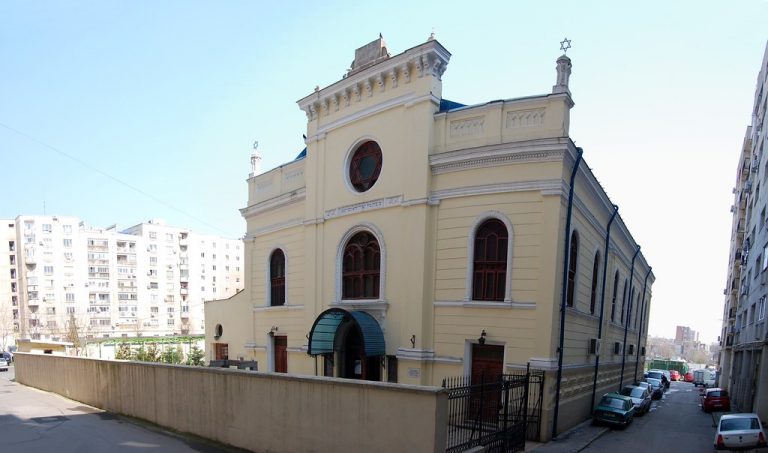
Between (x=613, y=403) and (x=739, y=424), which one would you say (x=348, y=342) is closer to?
(x=613, y=403)

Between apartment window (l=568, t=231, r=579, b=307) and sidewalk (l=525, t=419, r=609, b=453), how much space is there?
4248mm

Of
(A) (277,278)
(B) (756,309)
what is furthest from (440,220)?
(B) (756,309)

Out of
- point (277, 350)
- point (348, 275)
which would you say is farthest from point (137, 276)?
point (348, 275)

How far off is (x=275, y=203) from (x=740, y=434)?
1953 cm

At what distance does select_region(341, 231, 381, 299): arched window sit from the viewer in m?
17.2

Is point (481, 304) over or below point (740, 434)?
over

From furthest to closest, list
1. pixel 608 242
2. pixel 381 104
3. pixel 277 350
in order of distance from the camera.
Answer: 1. pixel 277 350
2. pixel 608 242
3. pixel 381 104

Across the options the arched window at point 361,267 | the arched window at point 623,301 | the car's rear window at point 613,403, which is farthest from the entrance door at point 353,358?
the arched window at point 623,301

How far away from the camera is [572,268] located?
15.7m

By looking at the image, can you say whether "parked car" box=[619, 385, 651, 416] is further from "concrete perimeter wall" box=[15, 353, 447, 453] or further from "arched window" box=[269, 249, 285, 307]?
"arched window" box=[269, 249, 285, 307]

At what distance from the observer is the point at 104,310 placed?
7156 cm

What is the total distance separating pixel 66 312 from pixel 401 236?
240ft

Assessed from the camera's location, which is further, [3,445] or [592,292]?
[592,292]

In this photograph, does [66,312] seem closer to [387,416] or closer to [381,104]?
[381,104]
